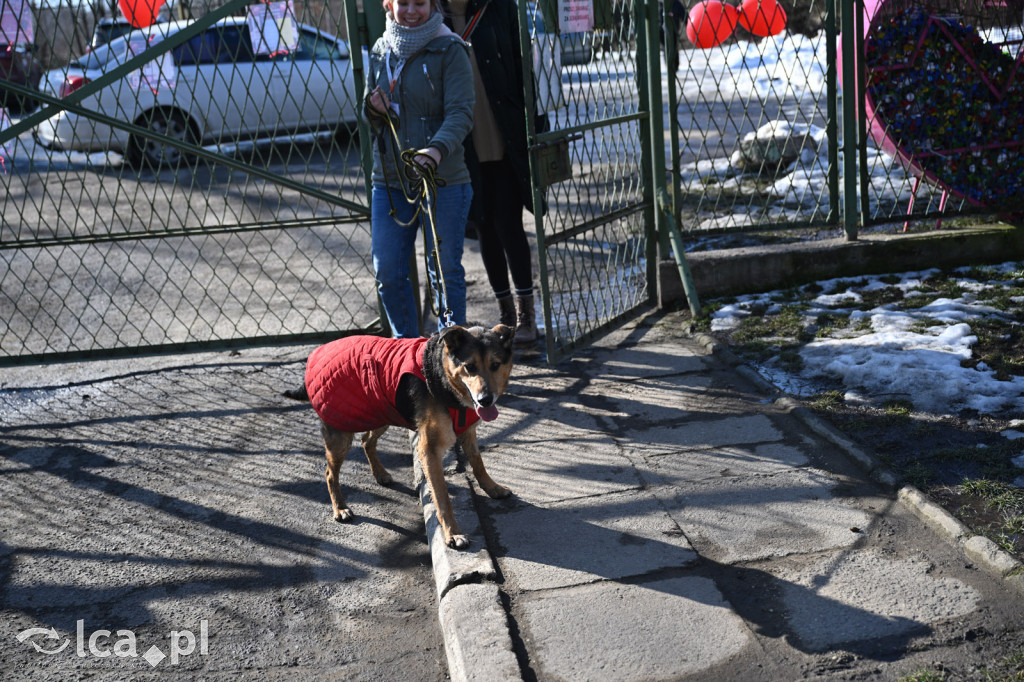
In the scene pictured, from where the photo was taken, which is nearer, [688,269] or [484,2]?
[484,2]

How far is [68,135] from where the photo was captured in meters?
11.5

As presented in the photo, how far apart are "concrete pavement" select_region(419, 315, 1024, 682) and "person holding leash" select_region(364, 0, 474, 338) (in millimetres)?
891

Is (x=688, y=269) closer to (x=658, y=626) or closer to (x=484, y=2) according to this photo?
(x=484, y=2)

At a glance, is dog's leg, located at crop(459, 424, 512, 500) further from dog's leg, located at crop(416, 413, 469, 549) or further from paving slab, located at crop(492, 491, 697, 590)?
dog's leg, located at crop(416, 413, 469, 549)

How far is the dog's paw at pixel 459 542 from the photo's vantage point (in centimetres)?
333

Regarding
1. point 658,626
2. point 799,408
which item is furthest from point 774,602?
point 799,408

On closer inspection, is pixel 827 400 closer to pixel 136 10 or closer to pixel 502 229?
pixel 502 229

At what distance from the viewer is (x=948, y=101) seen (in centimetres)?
600

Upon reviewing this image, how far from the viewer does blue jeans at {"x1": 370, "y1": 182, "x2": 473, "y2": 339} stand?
14.9 feet

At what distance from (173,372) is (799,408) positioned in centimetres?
385

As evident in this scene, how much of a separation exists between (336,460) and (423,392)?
2.15 ft

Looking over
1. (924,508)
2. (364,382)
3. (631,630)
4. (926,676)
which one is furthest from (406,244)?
(926,676)

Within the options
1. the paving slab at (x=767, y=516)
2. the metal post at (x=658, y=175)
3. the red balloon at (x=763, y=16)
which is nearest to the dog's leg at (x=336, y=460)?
the paving slab at (x=767, y=516)
